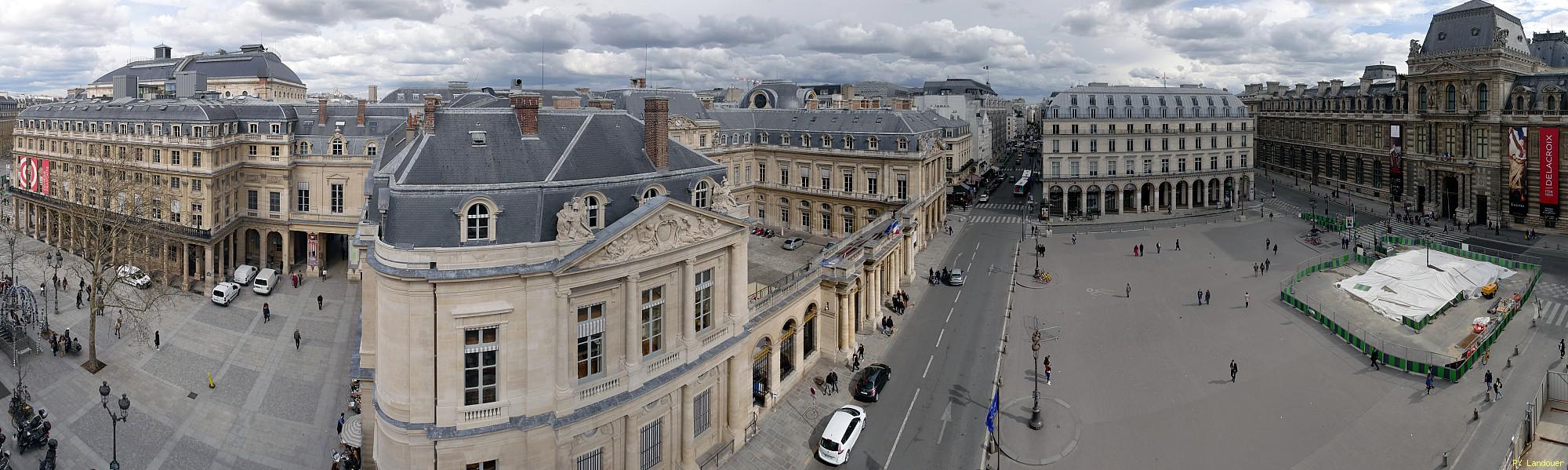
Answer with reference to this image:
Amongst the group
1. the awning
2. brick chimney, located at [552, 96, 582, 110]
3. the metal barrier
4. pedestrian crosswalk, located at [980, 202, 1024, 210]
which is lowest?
the awning

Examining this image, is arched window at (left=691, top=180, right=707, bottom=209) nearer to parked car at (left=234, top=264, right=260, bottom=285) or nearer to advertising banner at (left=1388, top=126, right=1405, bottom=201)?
parked car at (left=234, top=264, right=260, bottom=285)

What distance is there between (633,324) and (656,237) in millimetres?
2981

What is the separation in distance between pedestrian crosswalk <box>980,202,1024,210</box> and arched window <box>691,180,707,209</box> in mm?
74414

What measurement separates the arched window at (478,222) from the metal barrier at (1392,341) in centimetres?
4340

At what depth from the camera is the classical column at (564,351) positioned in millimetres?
24016

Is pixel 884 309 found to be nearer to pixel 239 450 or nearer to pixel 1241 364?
pixel 1241 364

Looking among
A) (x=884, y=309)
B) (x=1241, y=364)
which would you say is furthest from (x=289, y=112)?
(x=1241, y=364)

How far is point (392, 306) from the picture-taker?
2325cm

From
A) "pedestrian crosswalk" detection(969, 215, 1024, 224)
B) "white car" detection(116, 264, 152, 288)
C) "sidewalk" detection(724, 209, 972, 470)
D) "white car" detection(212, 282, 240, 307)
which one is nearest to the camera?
"sidewalk" detection(724, 209, 972, 470)

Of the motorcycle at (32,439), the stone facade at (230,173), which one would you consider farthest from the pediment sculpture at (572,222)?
the stone facade at (230,173)

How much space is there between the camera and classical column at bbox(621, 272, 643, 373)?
25672 mm

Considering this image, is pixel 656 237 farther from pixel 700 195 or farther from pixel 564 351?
pixel 700 195

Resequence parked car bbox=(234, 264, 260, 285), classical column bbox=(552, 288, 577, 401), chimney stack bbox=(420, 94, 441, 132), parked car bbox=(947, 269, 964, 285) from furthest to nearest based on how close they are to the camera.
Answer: parked car bbox=(234, 264, 260, 285) < parked car bbox=(947, 269, 964, 285) < chimney stack bbox=(420, 94, 441, 132) < classical column bbox=(552, 288, 577, 401)

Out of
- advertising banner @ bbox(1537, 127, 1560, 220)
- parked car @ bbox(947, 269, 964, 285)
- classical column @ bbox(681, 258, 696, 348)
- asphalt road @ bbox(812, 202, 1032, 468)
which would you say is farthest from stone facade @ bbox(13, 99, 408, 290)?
advertising banner @ bbox(1537, 127, 1560, 220)
